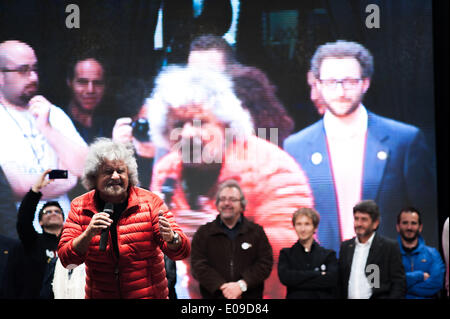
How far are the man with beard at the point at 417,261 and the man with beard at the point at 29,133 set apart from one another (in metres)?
3.00

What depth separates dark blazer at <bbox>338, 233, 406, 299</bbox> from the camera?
15.7 ft

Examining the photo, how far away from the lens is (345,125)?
19.8 ft

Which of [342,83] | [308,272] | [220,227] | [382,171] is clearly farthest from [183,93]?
[308,272]

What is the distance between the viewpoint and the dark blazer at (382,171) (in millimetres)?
5902

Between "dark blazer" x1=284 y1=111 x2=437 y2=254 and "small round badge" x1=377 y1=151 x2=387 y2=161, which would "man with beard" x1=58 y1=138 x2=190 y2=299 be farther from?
"small round badge" x1=377 y1=151 x2=387 y2=161

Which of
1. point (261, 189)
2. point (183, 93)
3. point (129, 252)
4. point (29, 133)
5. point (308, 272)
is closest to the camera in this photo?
point (129, 252)

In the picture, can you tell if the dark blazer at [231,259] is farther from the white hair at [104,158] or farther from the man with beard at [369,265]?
the white hair at [104,158]

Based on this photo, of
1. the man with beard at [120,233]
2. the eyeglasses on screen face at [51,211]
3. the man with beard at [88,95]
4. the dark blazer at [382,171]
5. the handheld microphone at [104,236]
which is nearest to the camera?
the handheld microphone at [104,236]

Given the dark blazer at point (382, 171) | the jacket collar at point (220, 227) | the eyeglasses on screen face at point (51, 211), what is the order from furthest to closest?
1. the dark blazer at point (382, 171)
2. the eyeglasses on screen face at point (51, 211)
3. the jacket collar at point (220, 227)

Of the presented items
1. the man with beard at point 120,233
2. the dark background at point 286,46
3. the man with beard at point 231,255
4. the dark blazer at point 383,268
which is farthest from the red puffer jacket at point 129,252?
the dark background at point 286,46

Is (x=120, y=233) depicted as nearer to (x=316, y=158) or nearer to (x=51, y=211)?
(x=51, y=211)

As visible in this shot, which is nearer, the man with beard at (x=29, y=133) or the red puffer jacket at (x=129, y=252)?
the red puffer jacket at (x=129, y=252)

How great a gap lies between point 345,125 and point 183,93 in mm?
1537

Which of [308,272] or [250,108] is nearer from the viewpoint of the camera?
[308,272]
